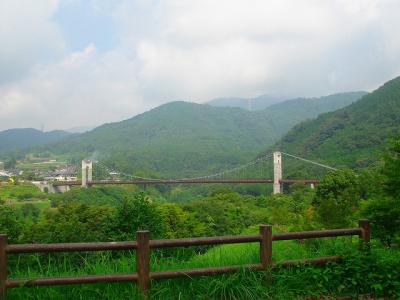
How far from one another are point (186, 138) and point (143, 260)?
109m

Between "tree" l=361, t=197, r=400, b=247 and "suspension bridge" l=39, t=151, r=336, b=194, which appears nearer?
"tree" l=361, t=197, r=400, b=247

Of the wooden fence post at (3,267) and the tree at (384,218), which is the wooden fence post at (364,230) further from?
the wooden fence post at (3,267)

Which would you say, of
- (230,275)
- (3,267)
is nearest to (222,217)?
(230,275)

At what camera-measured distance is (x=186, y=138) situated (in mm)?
112250

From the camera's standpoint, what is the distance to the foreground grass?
139 inches

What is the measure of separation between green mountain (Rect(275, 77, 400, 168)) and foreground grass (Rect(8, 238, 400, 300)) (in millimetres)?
35290

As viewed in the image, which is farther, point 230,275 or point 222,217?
point 222,217

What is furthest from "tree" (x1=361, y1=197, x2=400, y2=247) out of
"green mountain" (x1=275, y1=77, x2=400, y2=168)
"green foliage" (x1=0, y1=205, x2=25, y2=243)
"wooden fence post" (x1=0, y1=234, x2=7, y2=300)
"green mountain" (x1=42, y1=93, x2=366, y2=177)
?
"green mountain" (x1=42, y1=93, x2=366, y2=177)

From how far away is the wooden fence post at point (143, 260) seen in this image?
3.50m

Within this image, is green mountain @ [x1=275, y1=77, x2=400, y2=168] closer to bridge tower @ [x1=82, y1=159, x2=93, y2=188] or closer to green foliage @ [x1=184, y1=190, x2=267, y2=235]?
green foliage @ [x1=184, y1=190, x2=267, y2=235]

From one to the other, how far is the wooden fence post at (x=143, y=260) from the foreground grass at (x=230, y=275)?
0.07 m

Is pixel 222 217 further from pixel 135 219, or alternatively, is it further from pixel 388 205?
pixel 388 205

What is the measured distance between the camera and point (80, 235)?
18.8 ft

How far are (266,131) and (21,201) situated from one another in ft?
293
